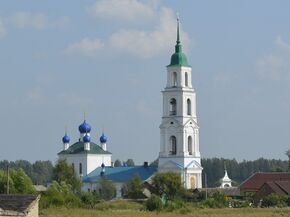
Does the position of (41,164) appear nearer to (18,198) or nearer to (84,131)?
(84,131)

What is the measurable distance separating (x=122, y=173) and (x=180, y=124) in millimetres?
10314

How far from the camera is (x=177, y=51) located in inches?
3888

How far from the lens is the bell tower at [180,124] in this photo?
96.2 metres

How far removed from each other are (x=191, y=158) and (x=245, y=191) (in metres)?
10.4

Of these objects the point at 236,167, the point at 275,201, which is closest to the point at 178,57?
the point at 275,201

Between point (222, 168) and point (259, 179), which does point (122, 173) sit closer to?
point (259, 179)

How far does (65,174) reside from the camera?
93.2 m

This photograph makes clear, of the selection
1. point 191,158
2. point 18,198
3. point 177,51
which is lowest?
point 18,198

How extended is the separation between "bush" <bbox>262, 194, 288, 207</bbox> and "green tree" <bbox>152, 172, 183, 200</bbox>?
14035 mm

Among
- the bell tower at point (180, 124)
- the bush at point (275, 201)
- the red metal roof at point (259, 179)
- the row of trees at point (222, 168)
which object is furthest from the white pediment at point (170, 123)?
the row of trees at point (222, 168)

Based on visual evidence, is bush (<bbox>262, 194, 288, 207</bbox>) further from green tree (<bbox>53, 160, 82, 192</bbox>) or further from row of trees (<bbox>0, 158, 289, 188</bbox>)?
row of trees (<bbox>0, 158, 289, 188</bbox>)

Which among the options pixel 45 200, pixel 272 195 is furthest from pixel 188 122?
pixel 45 200

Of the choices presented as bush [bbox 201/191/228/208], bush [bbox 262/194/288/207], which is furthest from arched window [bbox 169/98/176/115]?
bush [bbox 262/194/288/207]

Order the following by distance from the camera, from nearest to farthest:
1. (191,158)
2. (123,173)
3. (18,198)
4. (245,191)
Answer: (18,198), (245,191), (191,158), (123,173)
